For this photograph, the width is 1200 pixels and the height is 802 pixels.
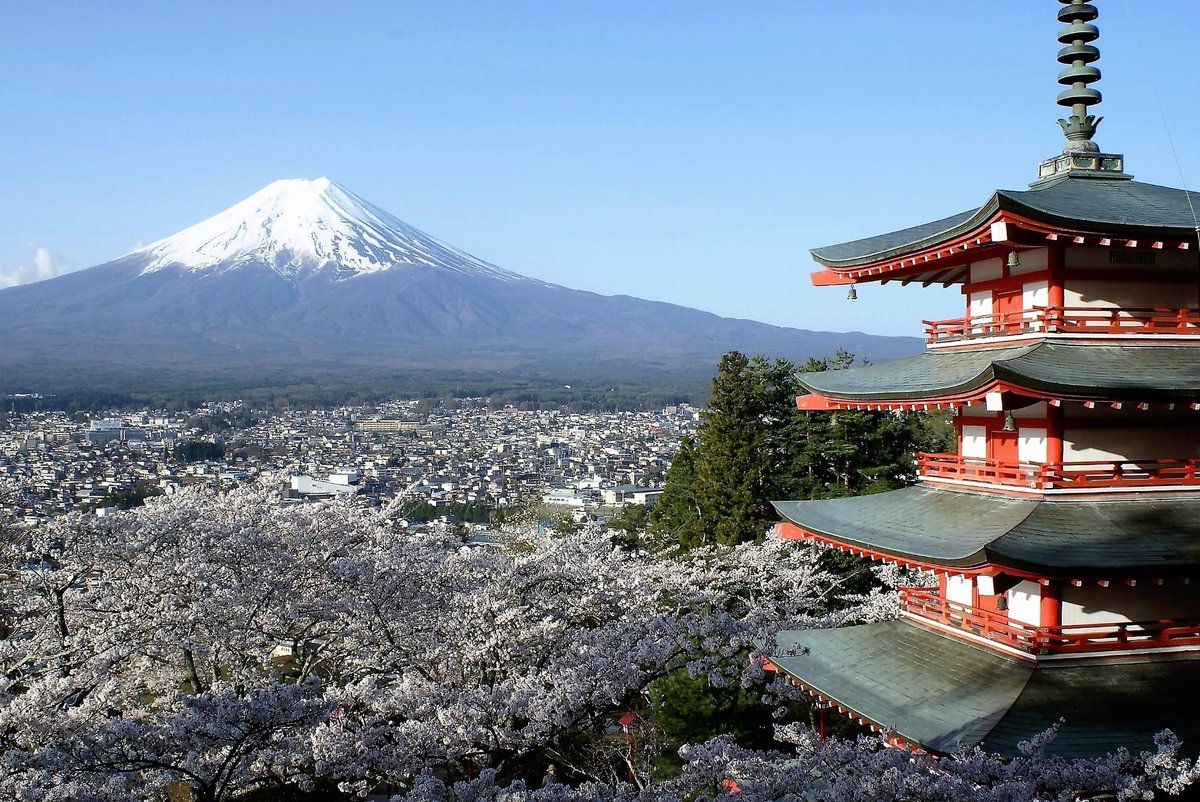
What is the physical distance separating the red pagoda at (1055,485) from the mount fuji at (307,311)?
129214 millimetres

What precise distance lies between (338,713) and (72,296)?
176922mm

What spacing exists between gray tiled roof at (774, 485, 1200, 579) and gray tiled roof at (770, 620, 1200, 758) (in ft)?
3.56

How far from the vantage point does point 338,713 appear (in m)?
11.7

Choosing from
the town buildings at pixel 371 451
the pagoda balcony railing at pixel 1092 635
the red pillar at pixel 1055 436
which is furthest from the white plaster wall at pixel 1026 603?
the town buildings at pixel 371 451

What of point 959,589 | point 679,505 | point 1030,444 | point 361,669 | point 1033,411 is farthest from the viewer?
point 679,505

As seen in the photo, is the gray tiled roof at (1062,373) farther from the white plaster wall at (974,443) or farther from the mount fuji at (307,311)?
the mount fuji at (307,311)

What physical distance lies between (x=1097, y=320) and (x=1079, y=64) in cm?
296

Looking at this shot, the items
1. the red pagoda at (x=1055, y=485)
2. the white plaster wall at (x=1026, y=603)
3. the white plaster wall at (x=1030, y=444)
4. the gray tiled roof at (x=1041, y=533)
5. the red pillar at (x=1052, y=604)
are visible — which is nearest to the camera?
the gray tiled roof at (x=1041, y=533)

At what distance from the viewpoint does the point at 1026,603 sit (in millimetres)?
9273

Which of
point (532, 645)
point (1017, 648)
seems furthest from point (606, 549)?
point (1017, 648)

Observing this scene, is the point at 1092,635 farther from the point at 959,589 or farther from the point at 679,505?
the point at 679,505

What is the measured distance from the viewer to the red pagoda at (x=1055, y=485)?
8266 mm

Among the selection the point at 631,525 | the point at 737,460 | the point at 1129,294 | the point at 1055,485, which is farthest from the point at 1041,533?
the point at 631,525

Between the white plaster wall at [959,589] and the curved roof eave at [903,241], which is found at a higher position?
the curved roof eave at [903,241]
